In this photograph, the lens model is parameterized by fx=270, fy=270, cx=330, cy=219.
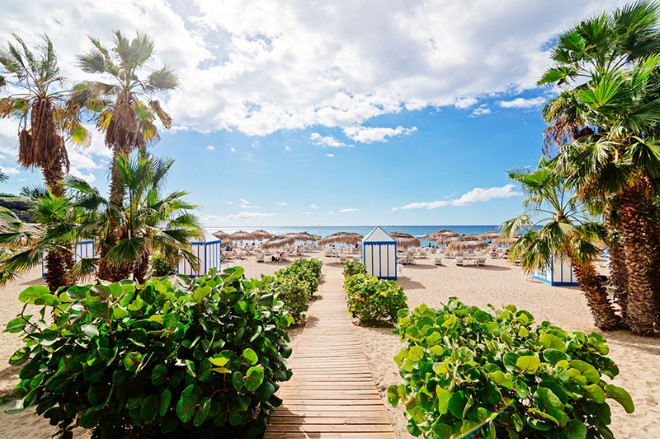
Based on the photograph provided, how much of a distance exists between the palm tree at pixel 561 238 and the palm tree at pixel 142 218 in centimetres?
841

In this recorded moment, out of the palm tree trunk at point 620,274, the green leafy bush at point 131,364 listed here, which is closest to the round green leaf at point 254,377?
the green leafy bush at point 131,364

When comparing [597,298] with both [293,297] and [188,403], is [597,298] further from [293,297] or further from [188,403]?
[188,403]

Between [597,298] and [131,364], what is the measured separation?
31.5ft

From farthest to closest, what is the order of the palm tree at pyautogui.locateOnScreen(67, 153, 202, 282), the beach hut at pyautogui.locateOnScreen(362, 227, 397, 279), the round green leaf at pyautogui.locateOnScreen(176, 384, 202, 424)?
the beach hut at pyautogui.locateOnScreen(362, 227, 397, 279), the palm tree at pyautogui.locateOnScreen(67, 153, 202, 282), the round green leaf at pyautogui.locateOnScreen(176, 384, 202, 424)

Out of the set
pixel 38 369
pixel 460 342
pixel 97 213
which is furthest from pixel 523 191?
pixel 97 213

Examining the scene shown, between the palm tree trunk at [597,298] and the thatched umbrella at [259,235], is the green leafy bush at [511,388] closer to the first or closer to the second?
the palm tree trunk at [597,298]

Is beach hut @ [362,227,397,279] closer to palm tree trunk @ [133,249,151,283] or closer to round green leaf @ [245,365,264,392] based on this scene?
palm tree trunk @ [133,249,151,283]

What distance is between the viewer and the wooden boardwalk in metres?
2.64

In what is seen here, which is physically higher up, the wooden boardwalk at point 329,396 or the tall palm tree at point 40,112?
the tall palm tree at point 40,112

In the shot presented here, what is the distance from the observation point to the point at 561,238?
6500 millimetres

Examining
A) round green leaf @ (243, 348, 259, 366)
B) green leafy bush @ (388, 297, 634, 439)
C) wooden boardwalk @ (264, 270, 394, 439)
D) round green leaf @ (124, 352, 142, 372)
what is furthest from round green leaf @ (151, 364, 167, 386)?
green leafy bush @ (388, 297, 634, 439)

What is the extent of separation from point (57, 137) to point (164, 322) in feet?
31.2

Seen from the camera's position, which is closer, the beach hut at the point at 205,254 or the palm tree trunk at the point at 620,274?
the palm tree trunk at the point at 620,274

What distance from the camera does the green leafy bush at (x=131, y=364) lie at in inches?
66.9
